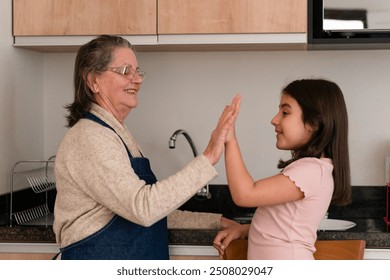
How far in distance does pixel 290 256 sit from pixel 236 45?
43.7 inches

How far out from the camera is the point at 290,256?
77.3 inches

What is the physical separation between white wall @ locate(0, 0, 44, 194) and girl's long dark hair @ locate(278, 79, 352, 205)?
3.94 feet

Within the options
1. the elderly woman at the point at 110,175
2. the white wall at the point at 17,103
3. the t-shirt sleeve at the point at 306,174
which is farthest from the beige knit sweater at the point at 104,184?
the white wall at the point at 17,103

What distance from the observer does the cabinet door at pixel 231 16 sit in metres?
2.73

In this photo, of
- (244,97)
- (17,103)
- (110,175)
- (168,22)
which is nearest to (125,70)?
(110,175)

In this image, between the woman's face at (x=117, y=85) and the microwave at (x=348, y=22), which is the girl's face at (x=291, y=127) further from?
the microwave at (x=348, y=22)

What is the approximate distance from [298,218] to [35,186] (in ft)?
4.34

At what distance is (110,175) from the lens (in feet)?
6.20

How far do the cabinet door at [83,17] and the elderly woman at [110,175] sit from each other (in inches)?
25.8

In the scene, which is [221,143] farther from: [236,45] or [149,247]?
[236,45]

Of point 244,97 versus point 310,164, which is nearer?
point 310,164

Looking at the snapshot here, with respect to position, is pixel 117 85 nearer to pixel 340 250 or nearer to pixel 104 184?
pixel 104 184

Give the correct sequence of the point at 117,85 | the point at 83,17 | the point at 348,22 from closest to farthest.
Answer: the point at 117,85, the point at 348,22, the point at 83,17
